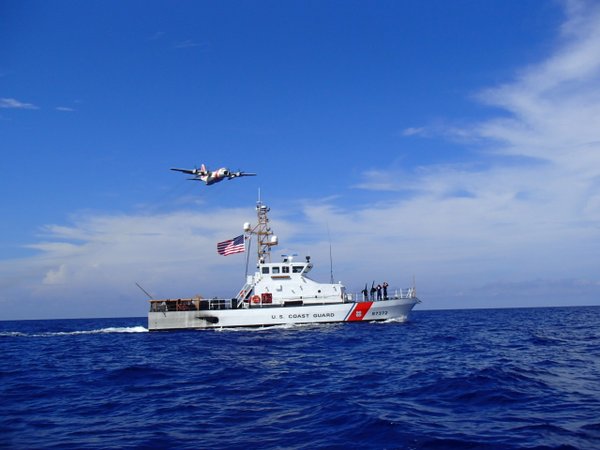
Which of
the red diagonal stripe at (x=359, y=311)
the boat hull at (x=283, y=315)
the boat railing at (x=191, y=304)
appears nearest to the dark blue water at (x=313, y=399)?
the boat hull at (x=283, y=315)

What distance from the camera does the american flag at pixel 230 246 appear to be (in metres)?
38.2

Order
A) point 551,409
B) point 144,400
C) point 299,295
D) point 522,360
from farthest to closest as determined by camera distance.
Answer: point 299,295 < point 522,360 < point 144,400 < point 551,409

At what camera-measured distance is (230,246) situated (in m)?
38.5

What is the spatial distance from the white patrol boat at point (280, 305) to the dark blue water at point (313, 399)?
14.9 meters

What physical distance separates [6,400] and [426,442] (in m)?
11.9

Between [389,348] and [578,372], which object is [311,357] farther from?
[578,372]

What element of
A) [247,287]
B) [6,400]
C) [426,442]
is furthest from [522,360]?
[247,287]

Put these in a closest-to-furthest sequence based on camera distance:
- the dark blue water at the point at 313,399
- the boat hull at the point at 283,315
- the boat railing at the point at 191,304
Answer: the dark blue water at the point at 313,399
the boat hull at the point at 283,315
the boat railing at the point at 191,304

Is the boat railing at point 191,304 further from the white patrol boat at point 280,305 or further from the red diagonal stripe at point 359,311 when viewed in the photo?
the red diagonal stripe at point 359,311

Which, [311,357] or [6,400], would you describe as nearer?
[6,400]

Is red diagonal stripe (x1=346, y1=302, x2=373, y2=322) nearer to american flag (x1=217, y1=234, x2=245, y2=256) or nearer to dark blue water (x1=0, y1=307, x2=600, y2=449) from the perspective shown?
american flag (x1=217, y1=234, x2=245, y2=256)

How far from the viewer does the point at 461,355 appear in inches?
787

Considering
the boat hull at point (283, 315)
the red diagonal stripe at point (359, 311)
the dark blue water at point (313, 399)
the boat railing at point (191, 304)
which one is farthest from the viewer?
the boat railing at point (191, 304)

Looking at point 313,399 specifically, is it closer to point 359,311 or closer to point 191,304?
point 359,311
